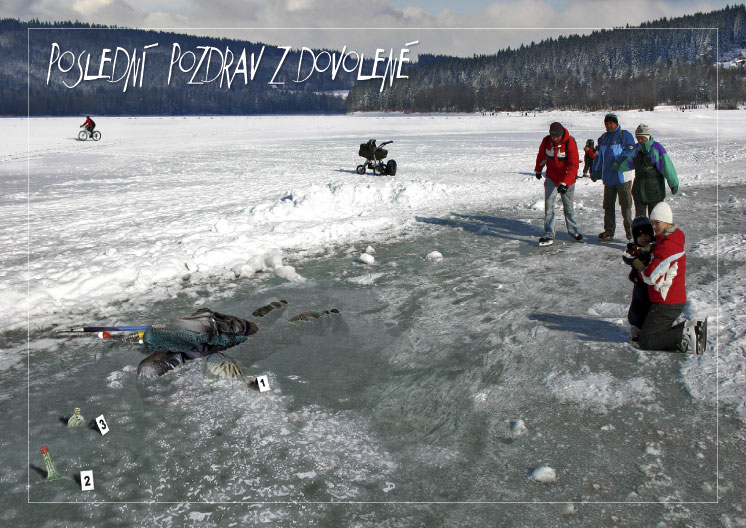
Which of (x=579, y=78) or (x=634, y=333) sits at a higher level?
(x=579, y=78)

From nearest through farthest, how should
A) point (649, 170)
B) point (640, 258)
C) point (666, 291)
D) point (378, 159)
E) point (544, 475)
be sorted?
point (544, 475) < point (666, 291) < point (640, 258) < point (649, 170) < point (378, 159)

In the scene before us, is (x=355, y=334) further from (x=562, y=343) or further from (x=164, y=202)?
(x=164, y=202)

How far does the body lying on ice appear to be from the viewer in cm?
471

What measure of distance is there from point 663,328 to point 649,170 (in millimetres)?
3822

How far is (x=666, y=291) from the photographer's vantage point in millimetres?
4684

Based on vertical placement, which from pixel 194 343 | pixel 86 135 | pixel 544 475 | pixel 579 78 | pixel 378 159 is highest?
pixel 579 78

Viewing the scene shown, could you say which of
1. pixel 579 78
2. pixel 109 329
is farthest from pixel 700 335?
pixel 579 78

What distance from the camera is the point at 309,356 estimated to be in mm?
5090

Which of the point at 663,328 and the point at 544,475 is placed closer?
the point at 544,475

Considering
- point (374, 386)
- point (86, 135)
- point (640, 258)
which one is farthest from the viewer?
point (86, 135)

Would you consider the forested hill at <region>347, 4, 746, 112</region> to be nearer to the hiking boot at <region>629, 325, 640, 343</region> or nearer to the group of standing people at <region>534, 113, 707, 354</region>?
the group of standing people at <region>534, 113, 707, 354</region>

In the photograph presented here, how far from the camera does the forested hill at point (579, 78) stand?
10650 cm

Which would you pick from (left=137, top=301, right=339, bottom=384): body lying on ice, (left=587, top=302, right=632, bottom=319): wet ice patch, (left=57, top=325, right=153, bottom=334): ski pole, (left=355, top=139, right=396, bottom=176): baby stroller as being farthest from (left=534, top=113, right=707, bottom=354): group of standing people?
(left=355, top=139, right=396, bottom=176): baby stroller

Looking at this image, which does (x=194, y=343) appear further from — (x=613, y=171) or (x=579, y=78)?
(x=579, y=78)
